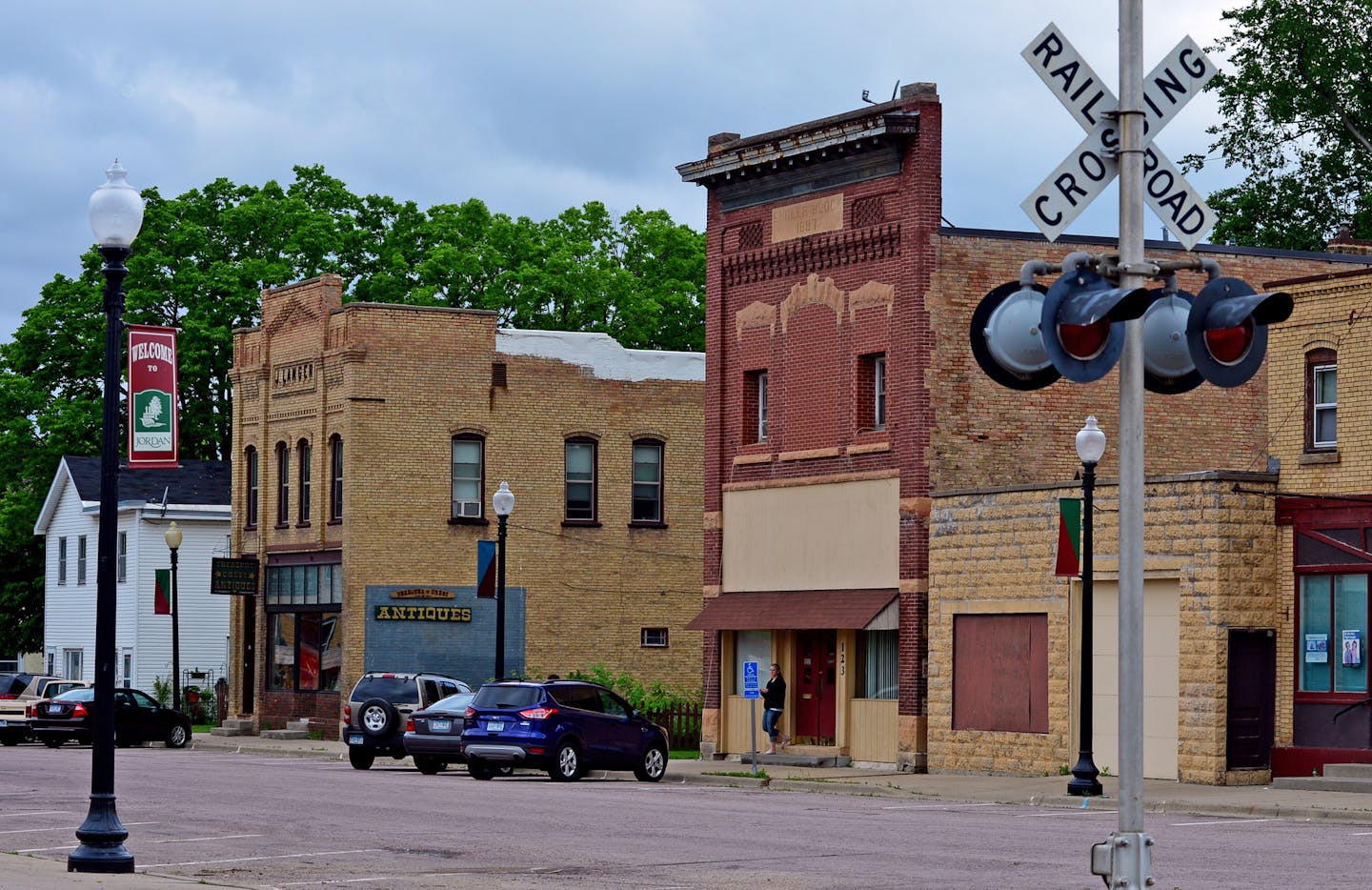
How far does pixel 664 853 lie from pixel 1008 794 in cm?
1169

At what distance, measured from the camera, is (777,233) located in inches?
1539

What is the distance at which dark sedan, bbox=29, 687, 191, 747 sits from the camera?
1759 inches

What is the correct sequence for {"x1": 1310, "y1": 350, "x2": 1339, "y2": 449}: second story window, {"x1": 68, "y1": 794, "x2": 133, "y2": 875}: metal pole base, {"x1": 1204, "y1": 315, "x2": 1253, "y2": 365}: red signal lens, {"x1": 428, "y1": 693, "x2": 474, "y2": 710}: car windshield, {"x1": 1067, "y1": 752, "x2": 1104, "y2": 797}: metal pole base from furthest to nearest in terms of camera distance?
1. {"x1": 428, "y1": 693, "x2": 474, "y2": 710}: car windshield
2. {"x1": 1310, "y1": 350, "x2": 1339, "y2": 449}: second story window
3. {"x1": 1067, "y1": 752, "x2": 1104, "y2": 797}: metal pole base
4. {"x1": 68, "y1": 794, "x2": 133, "y2": 875}: metal pole base
5. {"x1": 1204, "y1": 315, "x2": 1253, "y2": 365}: red signal lens

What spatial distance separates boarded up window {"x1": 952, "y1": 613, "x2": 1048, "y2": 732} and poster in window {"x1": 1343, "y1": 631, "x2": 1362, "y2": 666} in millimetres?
4939

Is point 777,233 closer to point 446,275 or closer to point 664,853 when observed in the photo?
point 664,853

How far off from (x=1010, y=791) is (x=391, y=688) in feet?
39.6

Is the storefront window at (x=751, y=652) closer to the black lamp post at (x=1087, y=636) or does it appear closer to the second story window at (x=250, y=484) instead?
the black lamp post at (x=1087, y=636)

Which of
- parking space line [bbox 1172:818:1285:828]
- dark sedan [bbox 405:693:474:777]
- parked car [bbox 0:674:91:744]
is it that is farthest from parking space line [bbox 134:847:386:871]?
parked car [bbox 0:674:91:744]

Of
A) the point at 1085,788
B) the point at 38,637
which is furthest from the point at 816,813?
the point at 38,637

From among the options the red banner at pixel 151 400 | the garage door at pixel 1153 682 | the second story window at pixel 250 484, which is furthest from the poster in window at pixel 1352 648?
the second story window at pixel 250 484

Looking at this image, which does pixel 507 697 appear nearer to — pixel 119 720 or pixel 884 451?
pixel 884 451

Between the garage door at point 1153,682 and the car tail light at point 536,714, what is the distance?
8.46m

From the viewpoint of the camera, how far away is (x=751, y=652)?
39.5 m

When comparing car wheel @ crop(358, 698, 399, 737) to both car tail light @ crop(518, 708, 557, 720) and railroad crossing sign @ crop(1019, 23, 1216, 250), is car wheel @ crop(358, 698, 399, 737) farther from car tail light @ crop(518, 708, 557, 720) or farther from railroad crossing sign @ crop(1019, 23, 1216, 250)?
railroad crossing sign @ crop(1019, 23, 1216, 250)
